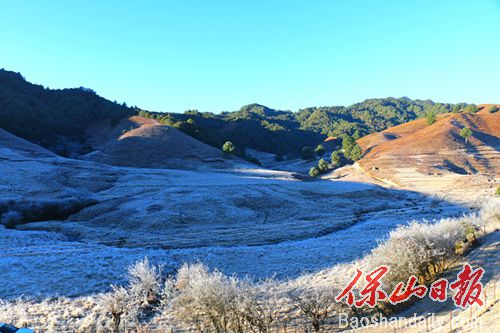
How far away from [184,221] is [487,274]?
26.0 meters

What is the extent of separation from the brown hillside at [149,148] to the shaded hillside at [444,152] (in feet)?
128

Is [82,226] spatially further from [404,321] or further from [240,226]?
[404,321]

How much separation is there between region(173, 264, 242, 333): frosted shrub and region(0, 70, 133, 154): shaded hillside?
7996cm

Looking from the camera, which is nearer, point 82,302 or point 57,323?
point 57,323

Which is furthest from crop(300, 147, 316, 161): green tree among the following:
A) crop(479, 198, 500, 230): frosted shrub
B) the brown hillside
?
crop(479, 198, 500, 230): frosted shrub

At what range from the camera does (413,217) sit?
37.7 meters

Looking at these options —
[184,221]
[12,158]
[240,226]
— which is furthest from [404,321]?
[12,158]

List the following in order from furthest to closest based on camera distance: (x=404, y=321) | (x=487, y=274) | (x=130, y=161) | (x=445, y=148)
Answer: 1. (x=445, y=148)
2. (x=130, y=161)
3. (x=487, y=274)
4. (x=404, y=321)

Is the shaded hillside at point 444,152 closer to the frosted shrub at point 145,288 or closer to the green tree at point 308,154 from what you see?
the green tree at point 308,154

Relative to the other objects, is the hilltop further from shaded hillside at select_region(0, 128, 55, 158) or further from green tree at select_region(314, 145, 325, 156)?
shaded hillside at select_region(0, 128, 55, 158)

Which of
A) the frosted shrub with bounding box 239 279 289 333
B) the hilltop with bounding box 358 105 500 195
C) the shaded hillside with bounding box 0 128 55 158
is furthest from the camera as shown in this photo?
the hilltop with bounding box 358 105 500 195

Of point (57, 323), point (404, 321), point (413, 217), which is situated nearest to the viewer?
point (404, 321)

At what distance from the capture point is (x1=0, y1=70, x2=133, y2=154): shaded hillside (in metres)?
86.2

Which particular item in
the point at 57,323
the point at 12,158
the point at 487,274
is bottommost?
the point at 57,323
